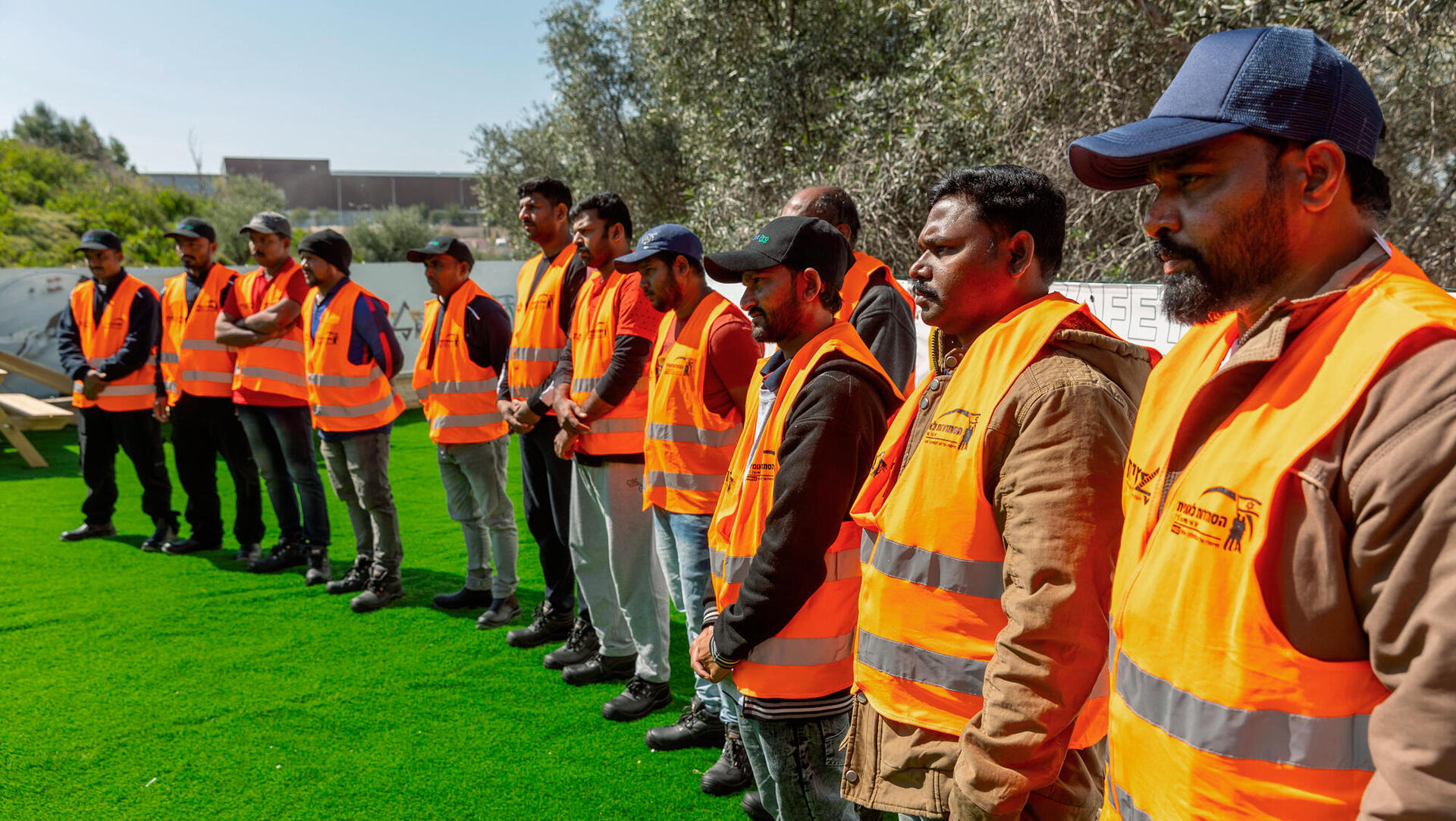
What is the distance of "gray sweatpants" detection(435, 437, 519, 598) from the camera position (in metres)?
5.34

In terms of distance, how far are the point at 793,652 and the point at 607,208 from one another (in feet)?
9.28

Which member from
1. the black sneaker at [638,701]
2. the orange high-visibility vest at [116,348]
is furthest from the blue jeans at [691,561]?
the orange high-visibility vest at [116,348]

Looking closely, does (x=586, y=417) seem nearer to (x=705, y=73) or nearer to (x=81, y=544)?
(x=81, y=544)

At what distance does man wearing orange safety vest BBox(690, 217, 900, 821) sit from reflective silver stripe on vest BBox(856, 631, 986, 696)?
0.47m

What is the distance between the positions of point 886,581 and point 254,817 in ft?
9.71

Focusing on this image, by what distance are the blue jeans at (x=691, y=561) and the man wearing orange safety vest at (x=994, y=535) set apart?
173 centimetres

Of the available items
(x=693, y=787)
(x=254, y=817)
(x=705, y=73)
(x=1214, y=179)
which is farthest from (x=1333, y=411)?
(x=705, y=73)

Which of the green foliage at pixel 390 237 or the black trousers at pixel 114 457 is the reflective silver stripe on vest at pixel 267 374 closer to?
the black trousers at pixel 114 457

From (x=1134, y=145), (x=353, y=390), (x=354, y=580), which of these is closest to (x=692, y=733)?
(x=354, y=580)

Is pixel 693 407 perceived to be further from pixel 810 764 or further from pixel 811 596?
pixel 810 764

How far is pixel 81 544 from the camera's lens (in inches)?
275

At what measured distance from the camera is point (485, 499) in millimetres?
5398

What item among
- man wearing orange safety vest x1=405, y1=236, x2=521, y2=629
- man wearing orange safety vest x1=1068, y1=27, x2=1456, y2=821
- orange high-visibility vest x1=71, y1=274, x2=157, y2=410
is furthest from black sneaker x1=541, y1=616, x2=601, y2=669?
orange high-visibility vest x1=71, y1=274, x2=157, y2=410

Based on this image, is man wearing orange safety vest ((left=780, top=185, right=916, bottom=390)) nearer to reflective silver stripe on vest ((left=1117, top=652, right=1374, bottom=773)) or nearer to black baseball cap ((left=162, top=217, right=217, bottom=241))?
reflective silver stripe on vest ((left=1117, top=652, right=1374, bottom=773))
